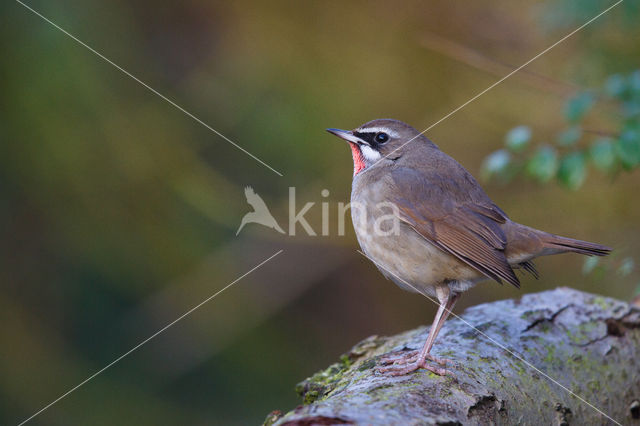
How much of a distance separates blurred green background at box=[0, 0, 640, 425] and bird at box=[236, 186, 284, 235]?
3.7 inches

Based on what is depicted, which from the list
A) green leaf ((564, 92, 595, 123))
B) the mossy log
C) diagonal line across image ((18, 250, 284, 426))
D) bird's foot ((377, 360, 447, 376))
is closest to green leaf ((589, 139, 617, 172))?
green leaf ((564, 92, 595, 123))

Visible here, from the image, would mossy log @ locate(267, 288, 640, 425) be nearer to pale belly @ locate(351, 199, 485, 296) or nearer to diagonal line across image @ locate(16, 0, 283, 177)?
pale belly @ locate(351, 199, 485, 296)

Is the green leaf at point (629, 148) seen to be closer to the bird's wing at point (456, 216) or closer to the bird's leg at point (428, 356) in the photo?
the bird's wing at point (456, 216)

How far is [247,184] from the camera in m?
7.93

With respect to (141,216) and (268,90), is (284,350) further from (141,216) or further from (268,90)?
(268,90)

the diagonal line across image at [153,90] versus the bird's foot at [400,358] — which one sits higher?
the diagonal line across image at [153,90]

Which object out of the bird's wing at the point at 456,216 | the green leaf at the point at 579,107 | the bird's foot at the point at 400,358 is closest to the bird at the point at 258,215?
the bird's wing at the point at 456,216

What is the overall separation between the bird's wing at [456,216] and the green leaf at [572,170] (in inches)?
21.7

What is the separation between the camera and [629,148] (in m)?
4.03

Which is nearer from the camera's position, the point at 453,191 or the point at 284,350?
the point at 453,191

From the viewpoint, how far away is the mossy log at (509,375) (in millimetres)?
2867

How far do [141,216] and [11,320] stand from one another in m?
1.76

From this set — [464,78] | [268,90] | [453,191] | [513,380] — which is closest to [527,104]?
[464,78]

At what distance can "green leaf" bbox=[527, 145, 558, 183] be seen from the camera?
424cm
